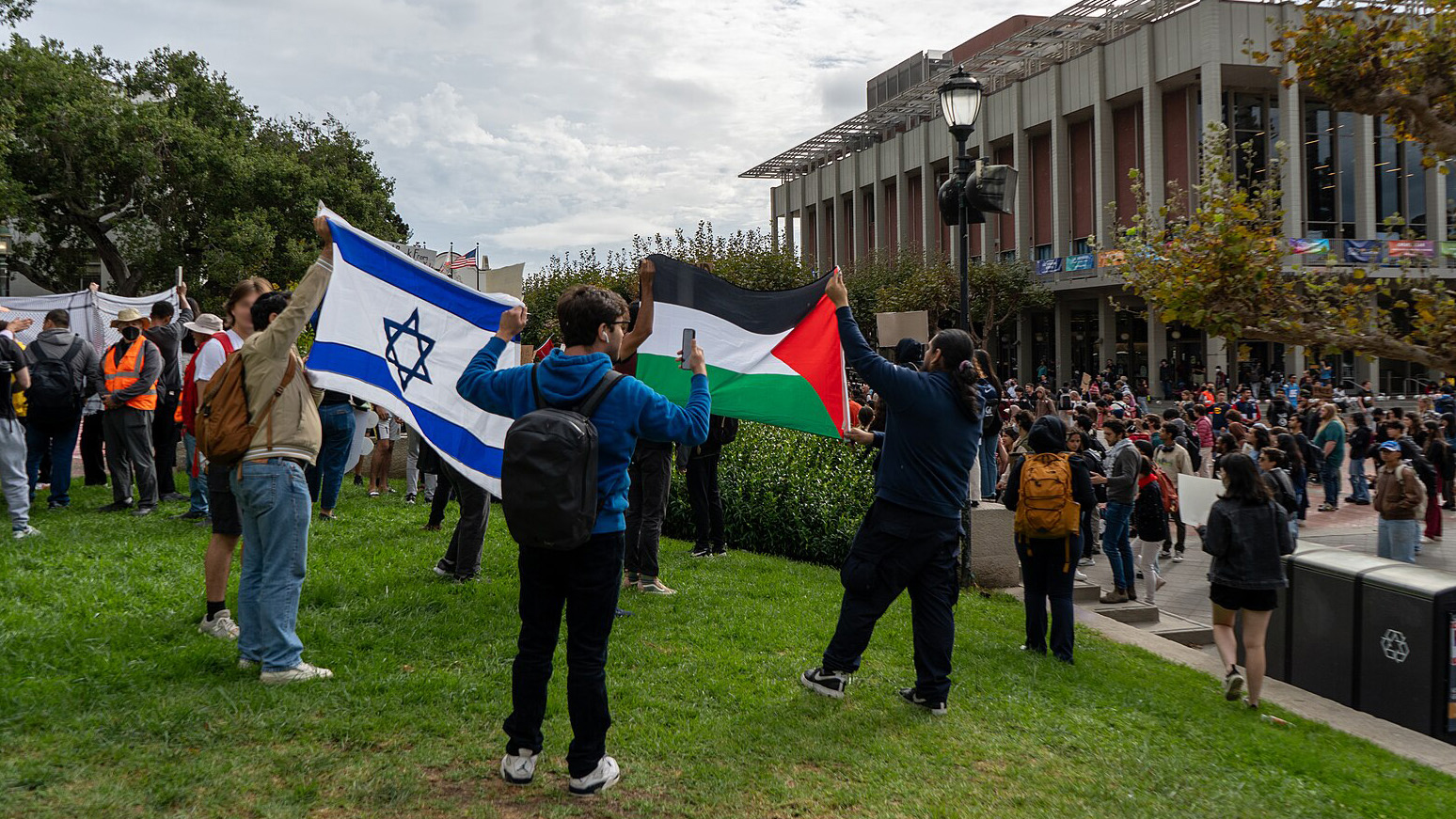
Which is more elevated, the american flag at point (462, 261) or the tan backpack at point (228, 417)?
the american flag at point (462, 261)

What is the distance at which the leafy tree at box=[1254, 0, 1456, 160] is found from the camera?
5.75 m

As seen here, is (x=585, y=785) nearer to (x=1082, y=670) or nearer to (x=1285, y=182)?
(x=1082, y=670)

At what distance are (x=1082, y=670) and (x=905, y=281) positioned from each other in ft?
122

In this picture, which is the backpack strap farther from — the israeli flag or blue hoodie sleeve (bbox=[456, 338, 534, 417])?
the israeli flag

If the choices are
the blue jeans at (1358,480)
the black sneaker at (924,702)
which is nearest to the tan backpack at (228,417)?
the black sneaker at (924,702)

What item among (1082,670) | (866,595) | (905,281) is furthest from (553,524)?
(905,281)

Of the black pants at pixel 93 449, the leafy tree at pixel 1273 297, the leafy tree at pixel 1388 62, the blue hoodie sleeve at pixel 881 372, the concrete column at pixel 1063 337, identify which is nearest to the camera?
the blue hoodie sleeve at pixel 881 372

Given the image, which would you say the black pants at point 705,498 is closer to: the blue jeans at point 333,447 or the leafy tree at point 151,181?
the blue jeans at point 333,447

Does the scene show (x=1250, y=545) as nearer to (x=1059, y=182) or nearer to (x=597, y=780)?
(x=597, y=780)

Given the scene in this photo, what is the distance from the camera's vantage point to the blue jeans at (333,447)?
9.36 m

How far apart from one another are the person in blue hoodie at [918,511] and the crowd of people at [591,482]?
1cm

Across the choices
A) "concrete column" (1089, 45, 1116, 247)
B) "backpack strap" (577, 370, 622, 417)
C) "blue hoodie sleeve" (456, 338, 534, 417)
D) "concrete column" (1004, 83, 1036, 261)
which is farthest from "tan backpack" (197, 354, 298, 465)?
"concrete column" (1004, 83, 1036, 261)

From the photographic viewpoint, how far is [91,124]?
31.8 metres

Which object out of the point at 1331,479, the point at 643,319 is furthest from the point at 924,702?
the point at 1331,479
